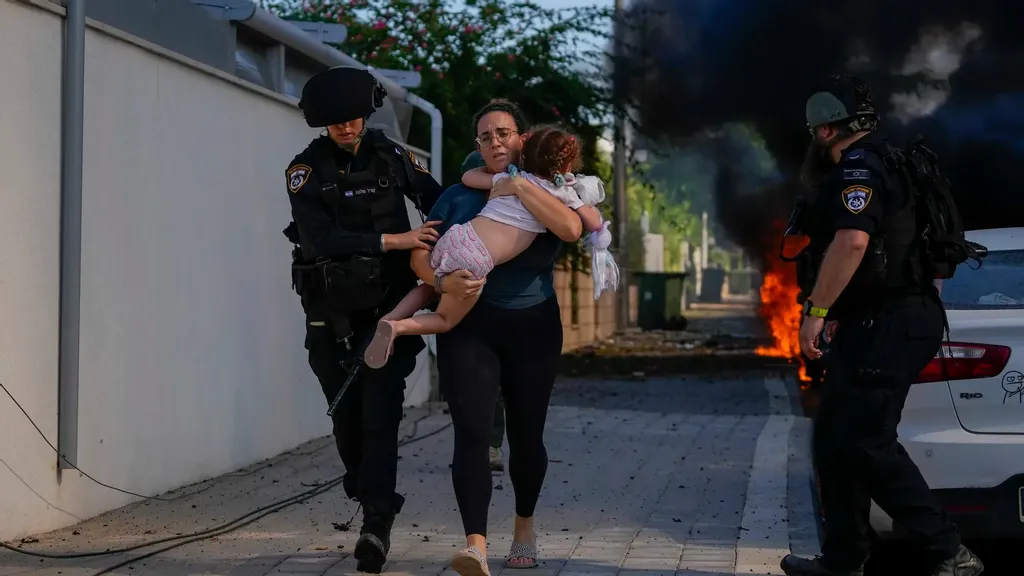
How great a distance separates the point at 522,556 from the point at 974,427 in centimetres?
178

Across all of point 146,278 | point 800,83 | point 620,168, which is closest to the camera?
point 146,278

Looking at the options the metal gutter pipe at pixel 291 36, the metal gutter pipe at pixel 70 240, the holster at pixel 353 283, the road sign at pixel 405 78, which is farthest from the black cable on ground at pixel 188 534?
the road sign at pixel 405 78

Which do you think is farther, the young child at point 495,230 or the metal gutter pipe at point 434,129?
the metal gutter pipe at point 434,129

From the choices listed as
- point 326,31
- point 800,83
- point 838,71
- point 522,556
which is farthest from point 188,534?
point 800,83

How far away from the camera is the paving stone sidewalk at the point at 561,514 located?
559 cm

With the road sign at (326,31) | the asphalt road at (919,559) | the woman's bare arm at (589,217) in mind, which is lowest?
the asphalt road at (919,559)

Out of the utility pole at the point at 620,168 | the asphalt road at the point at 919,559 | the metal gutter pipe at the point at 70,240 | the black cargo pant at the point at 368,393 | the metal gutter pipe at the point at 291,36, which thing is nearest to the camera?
the black cargo pant at the point at 368,393

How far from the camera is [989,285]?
6121 millimetres

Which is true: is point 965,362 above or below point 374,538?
above

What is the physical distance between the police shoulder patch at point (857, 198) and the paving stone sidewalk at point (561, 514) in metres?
1.54

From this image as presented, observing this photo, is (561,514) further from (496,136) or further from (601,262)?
(496,136)

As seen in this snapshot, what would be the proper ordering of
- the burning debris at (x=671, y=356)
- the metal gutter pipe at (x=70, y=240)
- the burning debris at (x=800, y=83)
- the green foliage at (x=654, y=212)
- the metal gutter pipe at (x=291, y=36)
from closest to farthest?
1. the metal gutter pipe at (x=70, y=240)
2. the metal gutter pipe at (x=291, y=36)
3. the burning debris at (x=800, y=83)
4. the burning debris at (x=671, y=356)
5. the green foliage at (x=654, y=212)

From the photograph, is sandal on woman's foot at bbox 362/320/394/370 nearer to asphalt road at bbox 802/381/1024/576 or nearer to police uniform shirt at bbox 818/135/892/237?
police uniform shirt at bbox 818/135/892/237

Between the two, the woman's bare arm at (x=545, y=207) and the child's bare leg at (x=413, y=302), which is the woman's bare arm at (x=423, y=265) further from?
the woman's bare arm at (x=545, y=207)
